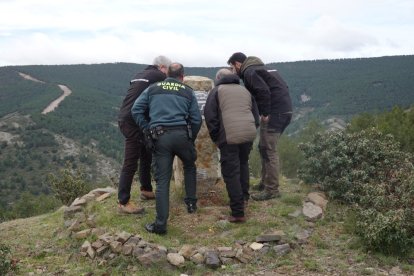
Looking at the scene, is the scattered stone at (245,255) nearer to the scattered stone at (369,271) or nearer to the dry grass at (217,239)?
the dry grass at (217,239)

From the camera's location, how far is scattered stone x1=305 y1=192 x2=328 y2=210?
7005 mm

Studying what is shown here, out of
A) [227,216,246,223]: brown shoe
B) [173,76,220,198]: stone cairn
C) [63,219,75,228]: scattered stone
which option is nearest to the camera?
[227,216,246,223]: brown shoe

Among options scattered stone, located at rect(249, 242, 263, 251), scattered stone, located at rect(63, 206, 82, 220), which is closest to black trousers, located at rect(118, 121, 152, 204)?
scattered stone, located at rect(63, 206, 82, 220)

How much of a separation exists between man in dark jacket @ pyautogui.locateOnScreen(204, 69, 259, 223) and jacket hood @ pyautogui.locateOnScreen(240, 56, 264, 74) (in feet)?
1.66

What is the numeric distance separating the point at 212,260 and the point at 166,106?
80.6 inches

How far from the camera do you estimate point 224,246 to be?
573 cm

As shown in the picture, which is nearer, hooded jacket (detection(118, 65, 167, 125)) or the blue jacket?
the blue jacket

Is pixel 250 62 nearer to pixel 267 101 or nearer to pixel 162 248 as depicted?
pixel 267 101

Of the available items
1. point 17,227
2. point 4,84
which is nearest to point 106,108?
point 4,84

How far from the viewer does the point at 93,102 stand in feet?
350

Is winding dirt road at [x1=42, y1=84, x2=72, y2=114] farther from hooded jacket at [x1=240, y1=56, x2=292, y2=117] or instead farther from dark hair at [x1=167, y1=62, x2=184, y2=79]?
dark hair at [x1=167, y1=62, x2=184, y2=79]

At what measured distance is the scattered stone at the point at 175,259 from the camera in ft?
17.4

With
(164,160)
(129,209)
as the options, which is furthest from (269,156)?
(129,209)

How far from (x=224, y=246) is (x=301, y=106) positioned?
130 metres
